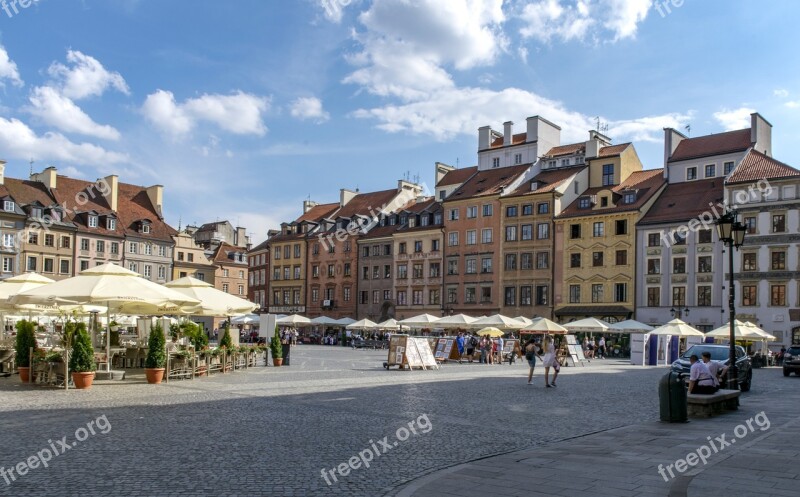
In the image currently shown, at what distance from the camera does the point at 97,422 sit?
13.2 m

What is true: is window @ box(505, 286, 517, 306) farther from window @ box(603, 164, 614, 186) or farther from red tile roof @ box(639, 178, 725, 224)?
red tile roof @ box(639, 178, 725, 224)

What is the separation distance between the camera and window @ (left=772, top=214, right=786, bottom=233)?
52.3 metres

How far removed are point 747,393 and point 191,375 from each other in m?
16.6

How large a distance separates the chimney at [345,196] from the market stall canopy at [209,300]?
57.7 meters

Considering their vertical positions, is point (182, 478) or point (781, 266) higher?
point (781, 266)

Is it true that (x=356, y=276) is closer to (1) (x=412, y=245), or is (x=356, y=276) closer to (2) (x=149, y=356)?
(1) (x=412, y=245)

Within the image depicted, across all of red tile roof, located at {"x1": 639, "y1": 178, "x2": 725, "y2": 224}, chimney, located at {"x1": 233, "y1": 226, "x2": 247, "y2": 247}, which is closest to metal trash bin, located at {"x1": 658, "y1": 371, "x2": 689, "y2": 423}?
red tile roof, located at {"x1": 639, "y1": 178, "x2": 725, "y2": 224}


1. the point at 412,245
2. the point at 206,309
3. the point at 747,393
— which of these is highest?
the point at 412,245

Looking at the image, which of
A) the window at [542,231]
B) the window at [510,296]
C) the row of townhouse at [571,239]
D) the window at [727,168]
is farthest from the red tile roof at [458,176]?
the window at [727,168]

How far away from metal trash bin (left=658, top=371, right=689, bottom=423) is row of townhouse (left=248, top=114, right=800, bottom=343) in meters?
40.8

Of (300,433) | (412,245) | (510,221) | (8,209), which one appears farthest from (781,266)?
(8,209)

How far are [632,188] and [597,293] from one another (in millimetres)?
8559

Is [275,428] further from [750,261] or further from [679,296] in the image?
[679,296]

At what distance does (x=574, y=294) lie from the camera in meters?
61.6
